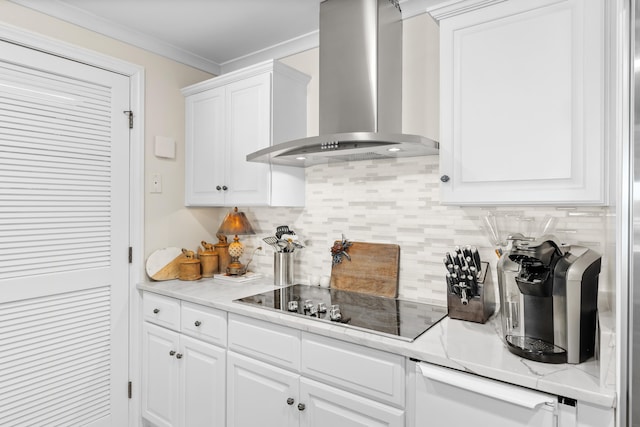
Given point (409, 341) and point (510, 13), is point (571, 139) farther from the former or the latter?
point (409, 341)

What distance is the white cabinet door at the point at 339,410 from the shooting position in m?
1.37

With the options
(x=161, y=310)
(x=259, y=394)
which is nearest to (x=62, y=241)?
(x=161, y=310)

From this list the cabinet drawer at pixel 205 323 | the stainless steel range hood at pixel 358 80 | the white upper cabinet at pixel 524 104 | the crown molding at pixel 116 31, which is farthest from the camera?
the crown molding at pixel 116 31

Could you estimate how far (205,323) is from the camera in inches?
78.2

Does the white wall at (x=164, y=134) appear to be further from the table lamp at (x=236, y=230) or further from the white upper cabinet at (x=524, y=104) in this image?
the white upper cabinet at (x=524, y=104)

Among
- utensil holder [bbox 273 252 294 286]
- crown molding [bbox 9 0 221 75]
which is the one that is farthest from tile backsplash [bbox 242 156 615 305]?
crown molding [bbox 9 0 221 75]

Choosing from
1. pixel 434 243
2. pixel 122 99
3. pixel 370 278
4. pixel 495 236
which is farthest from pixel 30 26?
pixel 495 236

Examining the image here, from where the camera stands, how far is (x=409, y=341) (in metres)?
1.36

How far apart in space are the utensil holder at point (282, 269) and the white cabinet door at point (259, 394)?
0.57 m

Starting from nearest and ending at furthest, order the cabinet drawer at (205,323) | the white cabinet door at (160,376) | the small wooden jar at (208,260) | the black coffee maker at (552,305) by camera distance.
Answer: the black coffee maker at (552,305)
the cabinet drawer at (205,323)
the white cabinet door at (160,376)
the small wooden jar at (208,260)

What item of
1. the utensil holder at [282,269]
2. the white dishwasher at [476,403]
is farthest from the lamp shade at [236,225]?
the white dishwasher at [476,403]

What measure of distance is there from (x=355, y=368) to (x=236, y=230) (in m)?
1.36

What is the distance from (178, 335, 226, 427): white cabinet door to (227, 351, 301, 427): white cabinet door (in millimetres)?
66

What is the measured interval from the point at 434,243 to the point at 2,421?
2.40 metres
